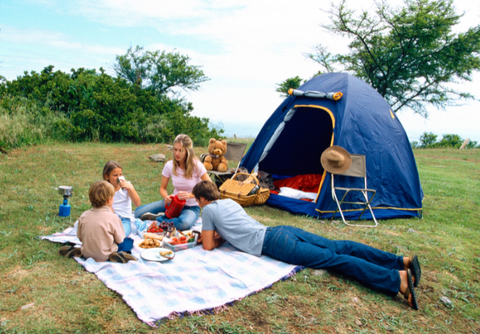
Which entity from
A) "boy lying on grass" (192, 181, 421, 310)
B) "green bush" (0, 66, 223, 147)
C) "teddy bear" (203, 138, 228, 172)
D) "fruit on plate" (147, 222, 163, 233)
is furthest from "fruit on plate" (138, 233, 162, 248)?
"green bush" (0, 66, 223, 147)

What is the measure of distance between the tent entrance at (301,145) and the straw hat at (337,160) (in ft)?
7.36

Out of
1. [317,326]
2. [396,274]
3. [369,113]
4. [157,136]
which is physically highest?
[369,113]

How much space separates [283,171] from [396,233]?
363 centimetres

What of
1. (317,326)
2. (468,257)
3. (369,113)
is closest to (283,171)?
(369,113)

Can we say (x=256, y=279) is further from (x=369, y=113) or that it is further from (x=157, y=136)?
(x=157, y=136)

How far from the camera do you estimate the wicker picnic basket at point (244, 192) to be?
593 centimetres

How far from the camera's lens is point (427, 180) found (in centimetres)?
1026

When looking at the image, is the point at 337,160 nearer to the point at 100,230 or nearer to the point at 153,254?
the point at 153,254

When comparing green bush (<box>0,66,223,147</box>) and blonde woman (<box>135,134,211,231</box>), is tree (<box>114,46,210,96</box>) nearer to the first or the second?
green bush (<box>0,66,223,147</box>)

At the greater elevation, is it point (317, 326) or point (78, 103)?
point (78, 103)

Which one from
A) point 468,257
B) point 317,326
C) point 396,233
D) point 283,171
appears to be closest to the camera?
point 317,326

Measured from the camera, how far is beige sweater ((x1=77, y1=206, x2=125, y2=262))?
320 centimetres

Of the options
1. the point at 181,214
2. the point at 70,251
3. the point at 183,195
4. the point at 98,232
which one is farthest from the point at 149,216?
the point at 98,232

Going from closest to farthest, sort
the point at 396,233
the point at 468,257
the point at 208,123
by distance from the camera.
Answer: the point at 468,257 < the point at 396,233 < the point at 208,123
